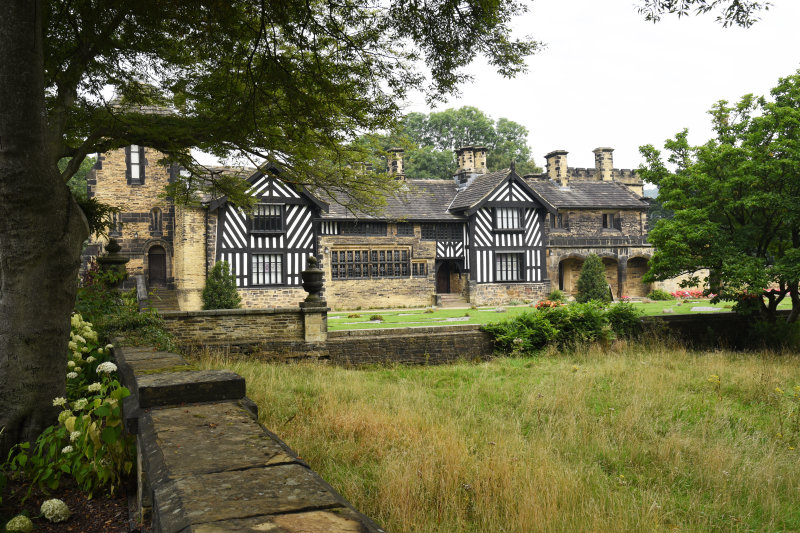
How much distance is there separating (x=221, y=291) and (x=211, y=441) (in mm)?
19570

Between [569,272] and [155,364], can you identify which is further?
[569,272]

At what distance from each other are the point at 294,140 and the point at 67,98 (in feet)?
8.54

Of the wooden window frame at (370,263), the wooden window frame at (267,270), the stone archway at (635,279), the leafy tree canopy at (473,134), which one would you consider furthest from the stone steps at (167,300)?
the leafy tree canopy at (473,134)

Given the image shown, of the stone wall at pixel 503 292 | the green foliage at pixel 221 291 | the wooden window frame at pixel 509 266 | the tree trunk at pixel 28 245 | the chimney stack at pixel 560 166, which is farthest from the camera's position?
the chimney stack at pixel 560 166

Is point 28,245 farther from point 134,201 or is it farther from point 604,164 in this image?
point 604,164

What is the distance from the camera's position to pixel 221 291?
21.1 m

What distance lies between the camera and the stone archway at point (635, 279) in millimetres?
34500

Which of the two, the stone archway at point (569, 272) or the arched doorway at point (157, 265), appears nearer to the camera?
the arched doorway at point (157, 265)

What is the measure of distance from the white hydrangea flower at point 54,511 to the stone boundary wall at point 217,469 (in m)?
0.55

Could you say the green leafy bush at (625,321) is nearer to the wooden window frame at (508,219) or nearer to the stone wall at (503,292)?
the stone wall at (503,292)

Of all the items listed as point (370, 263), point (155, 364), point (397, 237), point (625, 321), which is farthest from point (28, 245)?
point (397, 237)

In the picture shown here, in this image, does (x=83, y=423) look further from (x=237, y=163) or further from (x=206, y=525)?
(x=237, y=163)

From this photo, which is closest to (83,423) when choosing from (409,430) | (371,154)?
(409,430)

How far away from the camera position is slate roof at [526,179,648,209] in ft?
115
